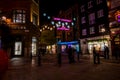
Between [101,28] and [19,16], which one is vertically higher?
[19,16]

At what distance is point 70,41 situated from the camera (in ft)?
174

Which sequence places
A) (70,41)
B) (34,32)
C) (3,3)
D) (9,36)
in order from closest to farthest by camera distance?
(9,36), (3,3), (34,32), (70,41)

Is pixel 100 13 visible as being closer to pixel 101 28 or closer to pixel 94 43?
pixel 101 28

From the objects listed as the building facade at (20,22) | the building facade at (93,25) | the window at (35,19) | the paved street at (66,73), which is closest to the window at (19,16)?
the building facade at (20,22)

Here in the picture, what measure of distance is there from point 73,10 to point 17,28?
23.5m

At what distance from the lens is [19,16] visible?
32.4 metres

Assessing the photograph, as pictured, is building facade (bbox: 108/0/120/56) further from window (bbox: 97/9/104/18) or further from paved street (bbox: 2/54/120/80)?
paved street (bbox: 2/54/120/80)

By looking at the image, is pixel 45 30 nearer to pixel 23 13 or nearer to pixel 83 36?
pixel 83 36

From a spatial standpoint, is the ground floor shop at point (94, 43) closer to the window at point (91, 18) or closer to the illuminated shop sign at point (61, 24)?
the window at point (91, 18)

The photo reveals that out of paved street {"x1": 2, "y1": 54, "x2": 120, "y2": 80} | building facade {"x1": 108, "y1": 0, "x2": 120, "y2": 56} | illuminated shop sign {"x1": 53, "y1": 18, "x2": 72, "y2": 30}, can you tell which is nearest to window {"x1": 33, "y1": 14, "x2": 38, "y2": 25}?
illuminated shop sign {"x1": 53, "y1": 18, "x2": 72, "y2": 30}

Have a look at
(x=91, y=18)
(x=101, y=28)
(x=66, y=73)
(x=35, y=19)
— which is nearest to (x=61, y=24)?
(x=35, y=19)

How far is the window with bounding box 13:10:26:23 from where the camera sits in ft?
106

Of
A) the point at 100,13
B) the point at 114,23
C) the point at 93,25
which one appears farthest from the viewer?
the point at 93,25

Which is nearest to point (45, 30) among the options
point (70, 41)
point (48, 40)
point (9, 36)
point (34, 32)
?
point (48, 40)
